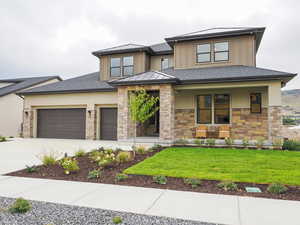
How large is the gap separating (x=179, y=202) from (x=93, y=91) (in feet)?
38.6

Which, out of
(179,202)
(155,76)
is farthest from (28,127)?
(179,202)

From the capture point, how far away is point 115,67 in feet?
52.7

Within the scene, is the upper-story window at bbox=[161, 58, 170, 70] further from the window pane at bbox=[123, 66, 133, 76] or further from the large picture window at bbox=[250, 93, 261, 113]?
the large picture window at bbox=[250, 93, 261, 113]

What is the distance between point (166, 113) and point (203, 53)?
5.54 m

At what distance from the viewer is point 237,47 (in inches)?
513

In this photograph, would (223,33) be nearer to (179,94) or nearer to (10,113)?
(179,94)

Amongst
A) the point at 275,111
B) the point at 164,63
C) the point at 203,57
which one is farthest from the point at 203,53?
the point at 275,111

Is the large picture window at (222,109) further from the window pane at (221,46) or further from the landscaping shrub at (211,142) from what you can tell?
the window pane at (221,46)

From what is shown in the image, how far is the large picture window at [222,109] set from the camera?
1238cm

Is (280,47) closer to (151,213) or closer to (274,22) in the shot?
(274,22)

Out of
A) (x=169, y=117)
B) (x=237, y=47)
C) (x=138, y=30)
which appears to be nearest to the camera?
(x=169, y=117)

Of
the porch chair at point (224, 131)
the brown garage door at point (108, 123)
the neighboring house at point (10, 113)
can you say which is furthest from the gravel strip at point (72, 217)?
the neighboring house at point (10, 113)

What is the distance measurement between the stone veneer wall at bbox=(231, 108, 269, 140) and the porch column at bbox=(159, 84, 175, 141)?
4019 mm

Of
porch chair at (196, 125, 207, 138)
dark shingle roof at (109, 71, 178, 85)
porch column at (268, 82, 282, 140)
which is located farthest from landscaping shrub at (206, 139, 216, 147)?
dark shingle roof at (109, 71, 178, 85)
